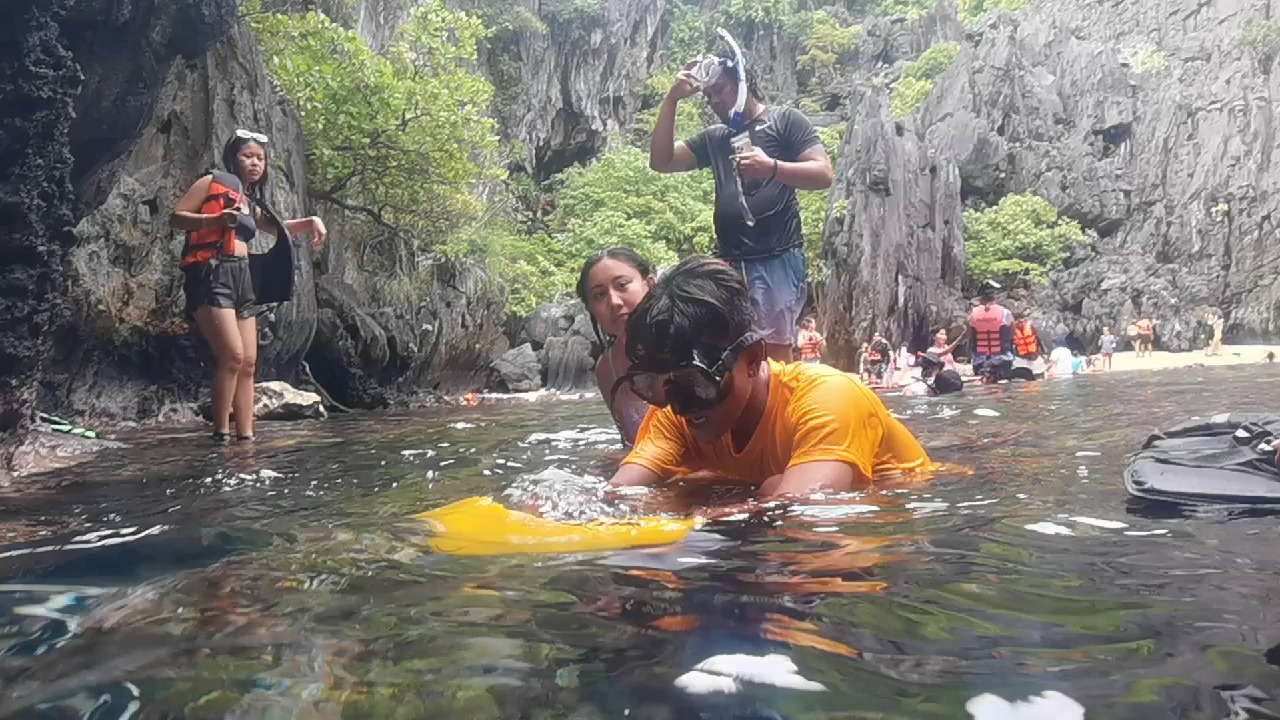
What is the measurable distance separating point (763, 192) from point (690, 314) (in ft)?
7.13

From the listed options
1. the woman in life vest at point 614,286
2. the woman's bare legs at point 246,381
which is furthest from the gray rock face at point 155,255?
the woman in life vest at point 614,286

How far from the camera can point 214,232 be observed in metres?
5.06

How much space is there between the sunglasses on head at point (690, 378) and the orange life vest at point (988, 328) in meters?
10.7

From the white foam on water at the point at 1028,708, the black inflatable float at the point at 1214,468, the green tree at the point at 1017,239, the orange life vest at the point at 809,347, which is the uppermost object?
the green tree at the point at 1017,239

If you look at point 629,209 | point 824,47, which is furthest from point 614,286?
point 824,47

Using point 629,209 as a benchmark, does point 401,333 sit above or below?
below

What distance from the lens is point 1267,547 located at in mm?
1766

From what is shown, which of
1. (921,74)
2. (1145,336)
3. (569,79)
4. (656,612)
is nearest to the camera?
(656,612)

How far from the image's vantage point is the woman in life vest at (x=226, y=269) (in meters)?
4.95

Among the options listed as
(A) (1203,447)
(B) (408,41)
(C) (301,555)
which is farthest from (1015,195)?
(C) (301,555)

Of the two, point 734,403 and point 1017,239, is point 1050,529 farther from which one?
point 1017,239

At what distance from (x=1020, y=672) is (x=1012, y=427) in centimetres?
404

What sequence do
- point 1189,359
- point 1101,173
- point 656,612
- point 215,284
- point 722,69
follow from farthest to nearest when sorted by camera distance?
point 1101,173 < point 1189,359 < point 215,284 < point 722,69 < point 656,612

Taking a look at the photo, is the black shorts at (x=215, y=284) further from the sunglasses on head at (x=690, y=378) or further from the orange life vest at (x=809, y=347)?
the orange life vest at (x=809, y=347)
